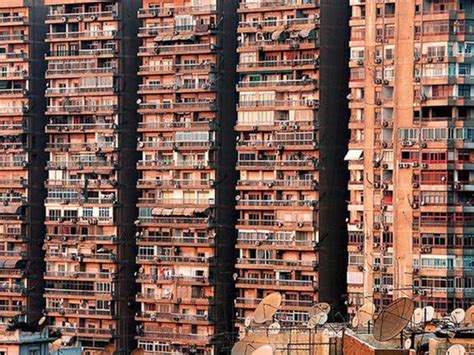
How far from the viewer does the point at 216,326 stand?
111000 millimetres

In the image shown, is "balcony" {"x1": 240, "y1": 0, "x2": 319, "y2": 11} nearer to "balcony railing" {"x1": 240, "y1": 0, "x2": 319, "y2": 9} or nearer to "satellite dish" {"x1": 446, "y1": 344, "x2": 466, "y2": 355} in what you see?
"balcony railing" {"x1": 240, "y1": 0, "x2": 319, "y2": 9}

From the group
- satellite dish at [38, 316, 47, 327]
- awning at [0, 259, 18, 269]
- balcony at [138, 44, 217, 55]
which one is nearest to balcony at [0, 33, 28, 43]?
balcony at [138, 44, 217, 55]

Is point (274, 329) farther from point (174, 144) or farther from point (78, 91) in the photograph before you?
point (78, 91)

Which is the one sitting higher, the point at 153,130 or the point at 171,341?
the point at 153,130

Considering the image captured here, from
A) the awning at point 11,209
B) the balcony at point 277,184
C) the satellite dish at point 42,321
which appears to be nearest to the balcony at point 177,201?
the balcony at point 277,184

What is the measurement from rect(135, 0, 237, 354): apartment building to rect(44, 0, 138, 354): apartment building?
1.91m

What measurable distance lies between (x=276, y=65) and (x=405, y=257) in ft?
45.1

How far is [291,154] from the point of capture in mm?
108875

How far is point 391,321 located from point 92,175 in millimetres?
53021

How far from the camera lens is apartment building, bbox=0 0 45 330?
118750mm

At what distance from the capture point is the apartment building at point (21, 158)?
11875cm

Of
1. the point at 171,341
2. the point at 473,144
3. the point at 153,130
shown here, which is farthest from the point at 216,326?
the point at 473,144

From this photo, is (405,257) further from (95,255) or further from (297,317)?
(95,255)

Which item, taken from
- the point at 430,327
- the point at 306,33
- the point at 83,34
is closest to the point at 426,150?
the point at 306,33
